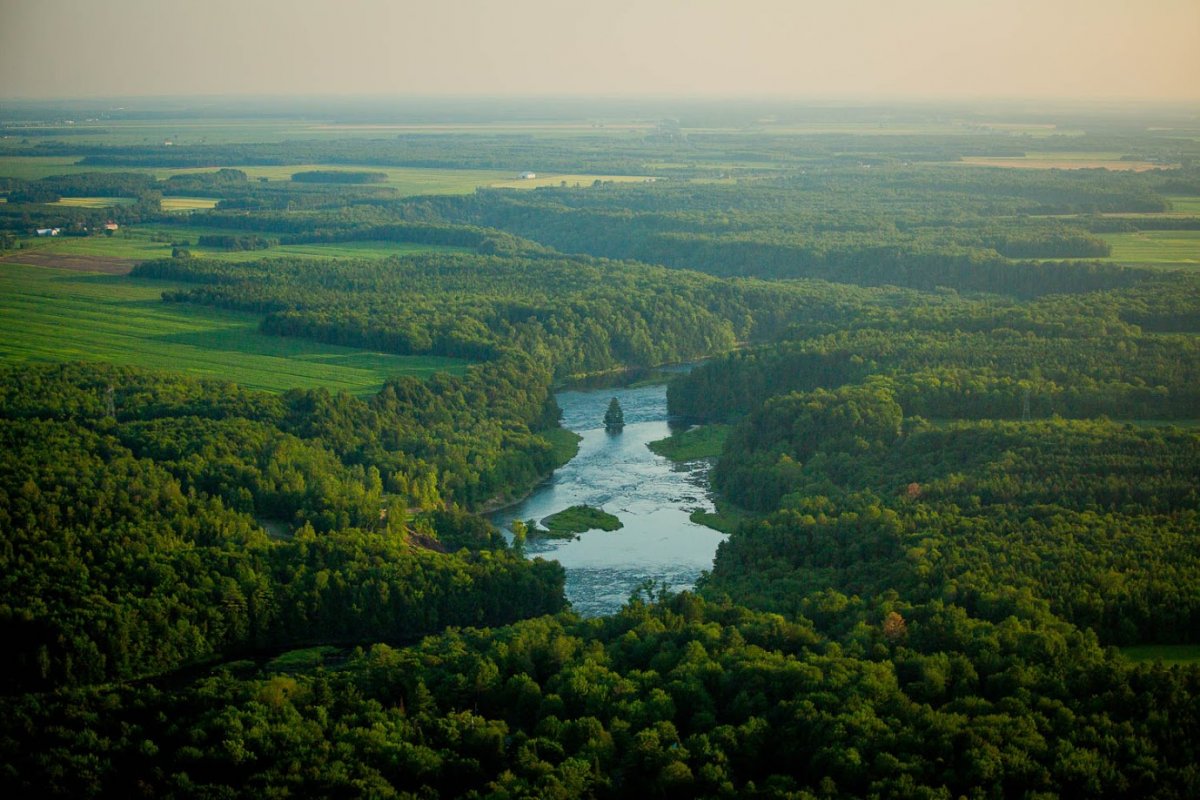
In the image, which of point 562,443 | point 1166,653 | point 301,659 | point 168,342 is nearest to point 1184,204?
point 562,443

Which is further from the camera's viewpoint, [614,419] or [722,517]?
[614,419]

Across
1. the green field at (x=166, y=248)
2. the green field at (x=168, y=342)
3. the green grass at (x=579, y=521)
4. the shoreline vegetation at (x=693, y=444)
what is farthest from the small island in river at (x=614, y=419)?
the green field at (x=166, y=248)

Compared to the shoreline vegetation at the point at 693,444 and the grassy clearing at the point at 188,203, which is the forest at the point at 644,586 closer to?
the shoreline vegetation at the point at 693,444

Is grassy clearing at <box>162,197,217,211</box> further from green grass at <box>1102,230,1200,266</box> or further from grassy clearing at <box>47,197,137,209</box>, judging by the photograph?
green grass at <box>1102,230,1200,266</box>

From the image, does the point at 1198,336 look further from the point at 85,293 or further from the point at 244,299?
the point at 85,293

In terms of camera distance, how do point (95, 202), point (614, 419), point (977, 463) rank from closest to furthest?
point (977, 463) → point (614, 419) → point (95, 202)

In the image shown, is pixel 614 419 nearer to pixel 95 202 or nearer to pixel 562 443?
pixel 562 443

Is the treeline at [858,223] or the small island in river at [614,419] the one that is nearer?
the small island in river at [614,419]
